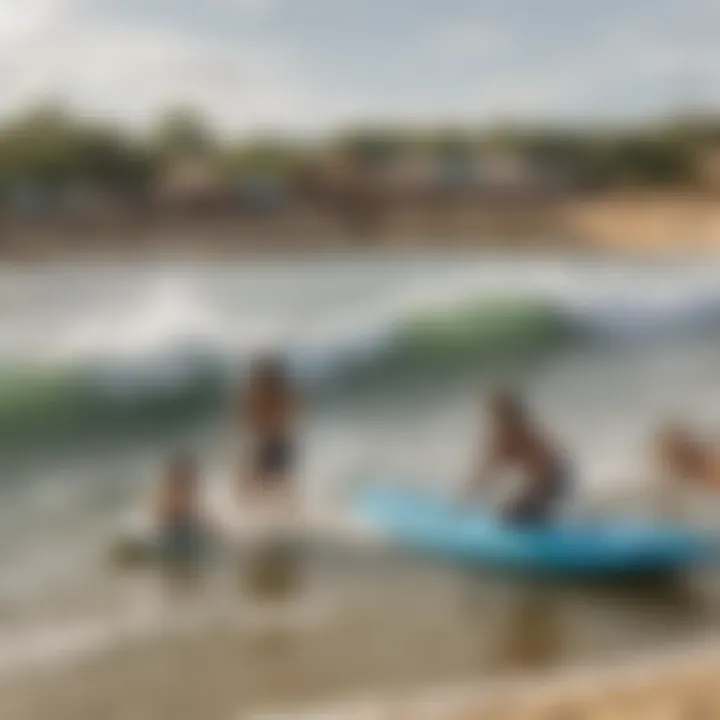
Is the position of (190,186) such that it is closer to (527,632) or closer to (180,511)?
(180,511)

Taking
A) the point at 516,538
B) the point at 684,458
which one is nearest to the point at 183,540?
the point at 516,538

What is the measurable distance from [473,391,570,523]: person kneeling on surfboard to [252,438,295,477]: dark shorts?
17cm

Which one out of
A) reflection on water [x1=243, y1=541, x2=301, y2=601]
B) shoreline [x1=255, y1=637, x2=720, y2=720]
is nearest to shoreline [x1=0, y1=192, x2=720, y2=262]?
reflection on water [x1=243, y1=541, x2=301, y2=601]

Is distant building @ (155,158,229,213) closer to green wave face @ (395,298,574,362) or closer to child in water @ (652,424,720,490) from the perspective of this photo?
green wave face @ (395,298,574,362)

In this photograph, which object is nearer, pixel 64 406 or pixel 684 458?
pixel 64 406

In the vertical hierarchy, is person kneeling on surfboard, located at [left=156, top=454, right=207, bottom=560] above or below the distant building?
below

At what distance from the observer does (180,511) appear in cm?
113

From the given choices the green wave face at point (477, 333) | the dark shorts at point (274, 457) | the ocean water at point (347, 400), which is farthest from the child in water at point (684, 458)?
the dark shorts at point (274, 457)

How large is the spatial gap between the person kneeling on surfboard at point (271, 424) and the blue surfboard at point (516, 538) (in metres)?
0.07

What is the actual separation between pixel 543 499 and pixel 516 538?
1.8 inches

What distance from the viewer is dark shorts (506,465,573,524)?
1.17 m

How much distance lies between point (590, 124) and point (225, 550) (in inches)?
20.7

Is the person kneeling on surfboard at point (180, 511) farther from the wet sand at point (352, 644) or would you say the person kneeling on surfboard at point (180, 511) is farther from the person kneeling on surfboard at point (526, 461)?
the person kneeling on surfboard at point (526, 461)

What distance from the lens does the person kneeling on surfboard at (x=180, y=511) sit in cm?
112
